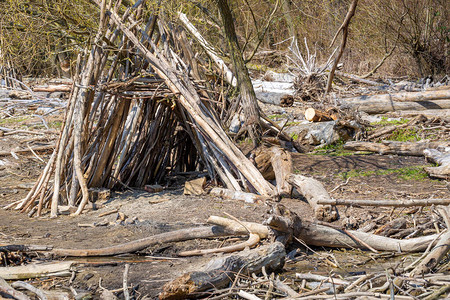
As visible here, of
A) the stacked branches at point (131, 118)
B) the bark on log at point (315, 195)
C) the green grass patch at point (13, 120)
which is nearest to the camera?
the bark on log at point (315, 195)

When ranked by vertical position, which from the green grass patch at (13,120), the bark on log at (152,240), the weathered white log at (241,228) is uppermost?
the weathered white log at (241,228)

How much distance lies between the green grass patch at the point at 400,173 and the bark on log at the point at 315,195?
1.13 meters

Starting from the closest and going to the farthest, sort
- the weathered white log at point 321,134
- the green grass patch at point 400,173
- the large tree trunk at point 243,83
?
the green grass patch at point 400,173
the large tree trunk at point 243,83
the weathered white log at point 321,134

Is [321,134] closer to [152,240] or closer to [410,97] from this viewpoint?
[410,97]

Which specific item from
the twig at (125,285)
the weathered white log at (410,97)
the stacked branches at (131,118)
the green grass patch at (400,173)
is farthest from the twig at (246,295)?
the weathered white log at (410,97)

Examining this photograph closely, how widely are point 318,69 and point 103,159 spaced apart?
9.11m

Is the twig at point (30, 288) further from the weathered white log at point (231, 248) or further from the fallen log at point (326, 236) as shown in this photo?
the fallen log at point (326, 236)

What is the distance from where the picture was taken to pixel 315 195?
555 centimetres

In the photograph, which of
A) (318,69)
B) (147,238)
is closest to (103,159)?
(147,238)

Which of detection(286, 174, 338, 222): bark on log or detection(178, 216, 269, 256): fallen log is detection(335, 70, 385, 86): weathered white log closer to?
detection(286, 174, 338, 222): bark on log

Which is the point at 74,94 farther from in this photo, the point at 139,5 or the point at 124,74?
the point at 139,5

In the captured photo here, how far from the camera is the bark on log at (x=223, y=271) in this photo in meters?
3.48

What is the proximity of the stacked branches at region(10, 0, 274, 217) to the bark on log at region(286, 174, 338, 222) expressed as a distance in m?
0.35

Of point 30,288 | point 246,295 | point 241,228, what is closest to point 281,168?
point 241,228
